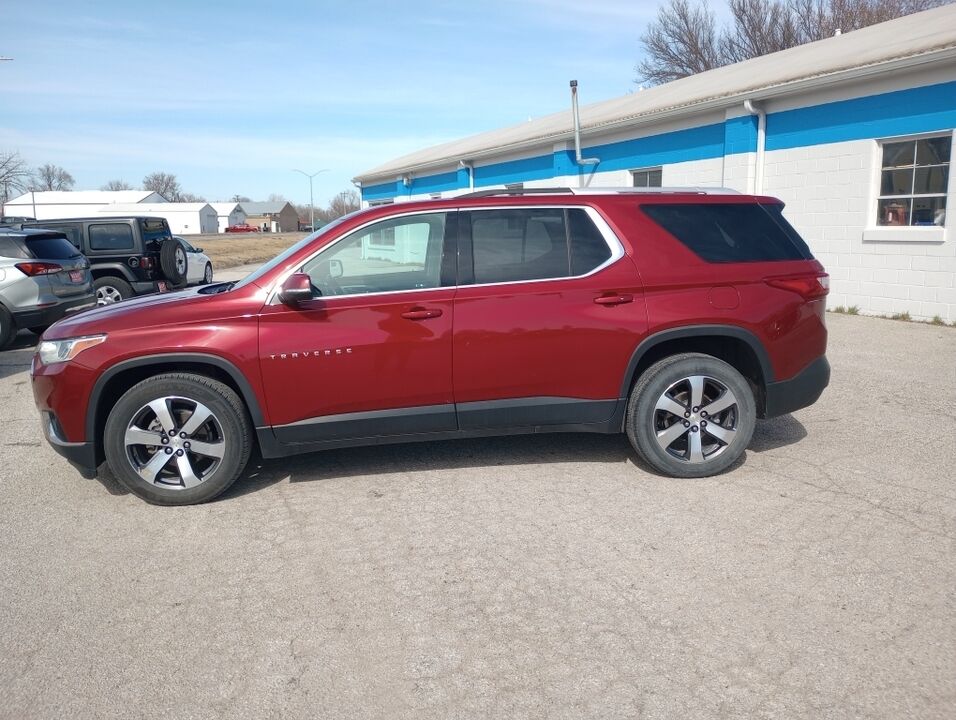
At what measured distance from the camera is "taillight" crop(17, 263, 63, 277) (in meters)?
10.5

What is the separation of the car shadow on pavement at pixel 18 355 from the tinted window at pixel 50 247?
1363mm

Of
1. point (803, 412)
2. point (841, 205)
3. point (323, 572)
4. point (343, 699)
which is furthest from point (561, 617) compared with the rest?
point (841, 205)

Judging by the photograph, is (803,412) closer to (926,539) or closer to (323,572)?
(926,539)

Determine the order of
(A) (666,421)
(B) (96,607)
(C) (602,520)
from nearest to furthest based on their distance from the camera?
(B) (96,607)
(C) (602,520)
(A) (666,421)

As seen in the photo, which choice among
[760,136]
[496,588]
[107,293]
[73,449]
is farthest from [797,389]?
[107,293]

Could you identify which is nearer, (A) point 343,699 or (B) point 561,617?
(A) point 343,699

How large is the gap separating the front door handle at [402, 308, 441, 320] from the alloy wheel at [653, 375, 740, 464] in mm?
1485

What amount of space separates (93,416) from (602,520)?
9.81 feet

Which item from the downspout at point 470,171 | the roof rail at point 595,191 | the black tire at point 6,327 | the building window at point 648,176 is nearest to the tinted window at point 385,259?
the roof rail at point 595,191

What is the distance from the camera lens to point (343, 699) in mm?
2732

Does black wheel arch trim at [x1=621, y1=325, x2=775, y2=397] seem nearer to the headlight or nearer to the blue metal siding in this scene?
the headlight

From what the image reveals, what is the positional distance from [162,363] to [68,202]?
103 meters

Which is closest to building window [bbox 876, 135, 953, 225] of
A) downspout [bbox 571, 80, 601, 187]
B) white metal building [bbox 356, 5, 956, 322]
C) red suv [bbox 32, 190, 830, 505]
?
white metal building [bbox 356, 5, 956, 322]

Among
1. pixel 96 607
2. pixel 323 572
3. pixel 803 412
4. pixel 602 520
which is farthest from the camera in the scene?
pixel 803 412
